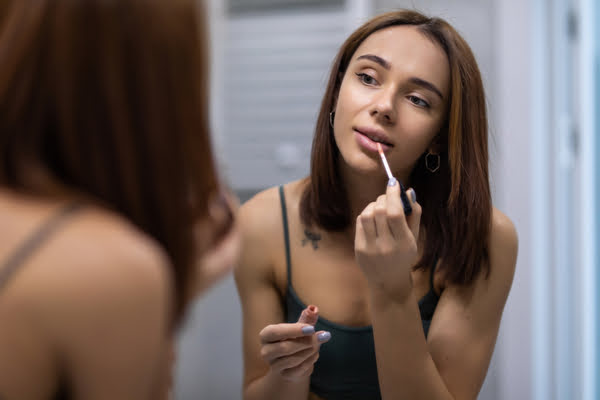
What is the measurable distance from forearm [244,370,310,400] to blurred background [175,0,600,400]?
62 centimetres

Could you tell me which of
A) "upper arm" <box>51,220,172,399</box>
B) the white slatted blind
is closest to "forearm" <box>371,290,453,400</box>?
"upper arm" <box>51,220,172,399</box>

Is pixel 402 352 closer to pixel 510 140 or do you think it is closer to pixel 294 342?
pixel 294 342

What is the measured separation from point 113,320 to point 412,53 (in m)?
0.60

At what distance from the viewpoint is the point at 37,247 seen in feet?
1.10

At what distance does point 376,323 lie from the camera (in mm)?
736

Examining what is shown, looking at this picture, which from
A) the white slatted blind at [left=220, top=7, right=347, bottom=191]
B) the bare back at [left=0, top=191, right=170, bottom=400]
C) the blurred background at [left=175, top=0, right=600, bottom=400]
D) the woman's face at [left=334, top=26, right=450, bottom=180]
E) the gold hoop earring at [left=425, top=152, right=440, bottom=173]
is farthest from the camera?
the white slatted blind at [left=220, top=7, right=347, bottom=191]

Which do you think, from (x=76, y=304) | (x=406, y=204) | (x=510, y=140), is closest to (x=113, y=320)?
(x=76, y=304)

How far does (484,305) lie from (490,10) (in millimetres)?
997

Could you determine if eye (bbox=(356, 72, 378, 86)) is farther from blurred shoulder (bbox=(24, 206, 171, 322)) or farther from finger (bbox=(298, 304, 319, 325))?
blurred shoulder (bbox=(24, 206, 171, 322))

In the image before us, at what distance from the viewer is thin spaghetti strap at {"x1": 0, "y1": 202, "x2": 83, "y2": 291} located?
12.8 inches

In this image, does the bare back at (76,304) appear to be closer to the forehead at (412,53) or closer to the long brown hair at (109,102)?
the long brown hair at (109,102)

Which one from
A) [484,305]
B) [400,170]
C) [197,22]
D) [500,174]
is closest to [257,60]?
[500,174]

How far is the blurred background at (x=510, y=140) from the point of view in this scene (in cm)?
120

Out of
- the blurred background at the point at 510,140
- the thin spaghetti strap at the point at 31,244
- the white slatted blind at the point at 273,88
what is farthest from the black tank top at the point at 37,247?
the white slatted blind at the point at 273,88
